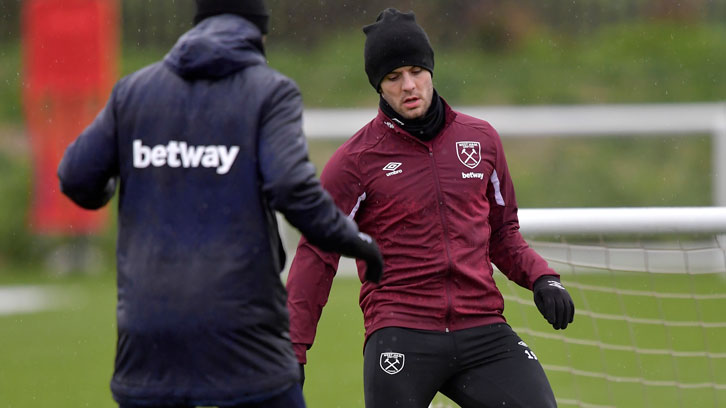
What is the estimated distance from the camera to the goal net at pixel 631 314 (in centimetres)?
505

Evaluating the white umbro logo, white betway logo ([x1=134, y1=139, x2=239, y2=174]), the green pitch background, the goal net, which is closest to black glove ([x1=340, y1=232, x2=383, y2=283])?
white betway logo ([x1=134, y1=139, x2=239, y2=174])

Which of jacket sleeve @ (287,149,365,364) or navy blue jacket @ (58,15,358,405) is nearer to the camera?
navy blue jacket @ (58,15,358,405)

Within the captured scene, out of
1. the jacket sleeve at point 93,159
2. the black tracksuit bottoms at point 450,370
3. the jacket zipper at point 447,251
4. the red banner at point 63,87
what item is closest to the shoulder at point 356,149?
the jacket zipper at point 447,251

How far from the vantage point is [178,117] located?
9.97 ft

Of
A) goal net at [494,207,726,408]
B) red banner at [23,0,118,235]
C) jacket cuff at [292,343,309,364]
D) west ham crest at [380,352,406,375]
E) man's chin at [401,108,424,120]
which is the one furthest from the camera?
red banner at [23,0,118,235]

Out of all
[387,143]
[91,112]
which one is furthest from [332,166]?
[91,112]

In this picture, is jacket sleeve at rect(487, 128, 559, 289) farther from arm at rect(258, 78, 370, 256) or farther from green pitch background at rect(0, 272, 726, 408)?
green pitch background at rect(0, 272, 726, 408)

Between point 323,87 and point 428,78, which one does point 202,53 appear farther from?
point 323,87

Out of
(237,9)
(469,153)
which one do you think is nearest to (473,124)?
(469,153)

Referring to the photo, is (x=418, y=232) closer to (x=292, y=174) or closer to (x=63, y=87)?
(x=292, y=174)

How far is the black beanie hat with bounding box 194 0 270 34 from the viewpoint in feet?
10.3

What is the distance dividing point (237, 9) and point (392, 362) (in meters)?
1.36

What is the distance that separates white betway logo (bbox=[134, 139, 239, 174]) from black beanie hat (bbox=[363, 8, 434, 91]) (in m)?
1.20

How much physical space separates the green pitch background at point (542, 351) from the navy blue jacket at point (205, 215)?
2.71 m
